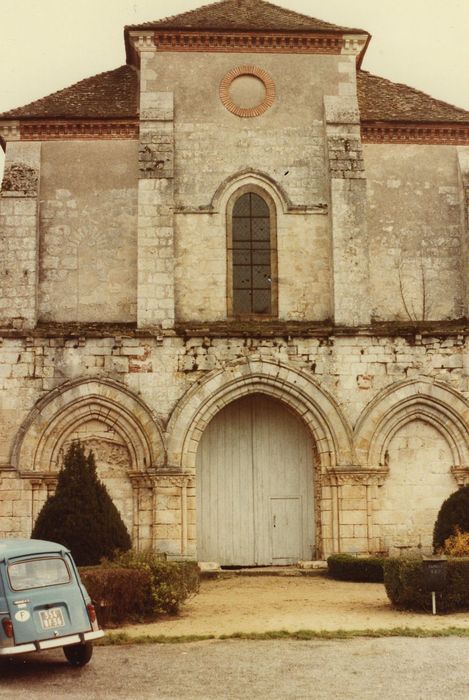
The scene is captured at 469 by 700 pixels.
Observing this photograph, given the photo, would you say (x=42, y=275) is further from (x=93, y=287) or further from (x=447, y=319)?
(x=447, y=319)

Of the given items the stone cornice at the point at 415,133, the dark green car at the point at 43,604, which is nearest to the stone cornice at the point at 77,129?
the stone cornice at the point at 415,133

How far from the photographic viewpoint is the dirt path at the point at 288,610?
1339 cm

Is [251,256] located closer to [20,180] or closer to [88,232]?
[88,232]

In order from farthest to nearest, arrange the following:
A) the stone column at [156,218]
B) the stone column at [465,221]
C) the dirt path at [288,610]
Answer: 1. the stone column at [465,221]
2. the stone column at [156,218]
3. the dirt path at [288,610]

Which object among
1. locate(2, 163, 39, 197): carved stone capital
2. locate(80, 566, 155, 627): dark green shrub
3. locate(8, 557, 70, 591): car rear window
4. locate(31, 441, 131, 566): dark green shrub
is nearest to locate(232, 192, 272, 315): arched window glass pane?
locate(2, 163, 39, 197): carved stone capital

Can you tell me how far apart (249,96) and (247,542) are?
33.9 ft

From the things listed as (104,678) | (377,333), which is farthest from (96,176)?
(104,678)

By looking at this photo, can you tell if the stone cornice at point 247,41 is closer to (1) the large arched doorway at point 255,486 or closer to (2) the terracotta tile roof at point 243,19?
(2) the terracotta tile roof at point 243,19

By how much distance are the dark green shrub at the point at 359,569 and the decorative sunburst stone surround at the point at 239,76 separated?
10431mm

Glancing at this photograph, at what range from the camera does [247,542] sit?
2138cm

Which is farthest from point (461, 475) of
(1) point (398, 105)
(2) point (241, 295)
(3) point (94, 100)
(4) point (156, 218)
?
(3) point (94, 100)

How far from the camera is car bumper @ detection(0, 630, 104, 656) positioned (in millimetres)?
10289

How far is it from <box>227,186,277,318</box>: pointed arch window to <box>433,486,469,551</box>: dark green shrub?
6194mm

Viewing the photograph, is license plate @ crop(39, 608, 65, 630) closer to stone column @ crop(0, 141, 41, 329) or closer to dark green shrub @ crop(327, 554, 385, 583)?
dark green shrub @ crop(327, 554, 385, 583)
